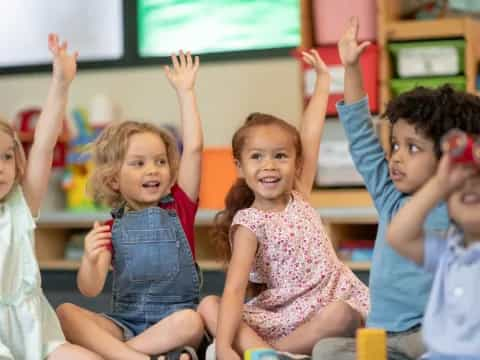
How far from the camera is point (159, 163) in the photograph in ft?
6.42

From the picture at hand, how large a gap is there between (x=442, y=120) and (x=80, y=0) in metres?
2.73

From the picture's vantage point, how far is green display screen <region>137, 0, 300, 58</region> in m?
3.65

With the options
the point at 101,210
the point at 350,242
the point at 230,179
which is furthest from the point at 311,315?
the point at 101,210

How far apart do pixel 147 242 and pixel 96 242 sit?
0.45 ft

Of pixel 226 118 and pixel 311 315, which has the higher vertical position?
pixel 226 118

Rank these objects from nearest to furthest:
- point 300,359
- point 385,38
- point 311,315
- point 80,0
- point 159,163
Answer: point 300,359 → point 311,315 → point 159,163 → point 385,38 → point 80,0

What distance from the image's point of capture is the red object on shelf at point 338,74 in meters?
3.11

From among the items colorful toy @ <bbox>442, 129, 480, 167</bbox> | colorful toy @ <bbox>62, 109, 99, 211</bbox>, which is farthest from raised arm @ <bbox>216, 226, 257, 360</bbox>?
colorful toy @ <bbox>62, 109, 99, 211</bbox>


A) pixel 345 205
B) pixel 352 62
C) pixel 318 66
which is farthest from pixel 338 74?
pixel 352 62

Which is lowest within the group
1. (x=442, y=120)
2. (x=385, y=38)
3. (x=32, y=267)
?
(x=32, y=267)

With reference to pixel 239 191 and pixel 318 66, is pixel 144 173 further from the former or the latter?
pixel 318 66

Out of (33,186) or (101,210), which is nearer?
(33,186)

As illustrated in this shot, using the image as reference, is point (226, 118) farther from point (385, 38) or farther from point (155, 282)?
point (155, 282)

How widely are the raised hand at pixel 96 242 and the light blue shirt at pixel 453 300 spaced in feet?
2.23
